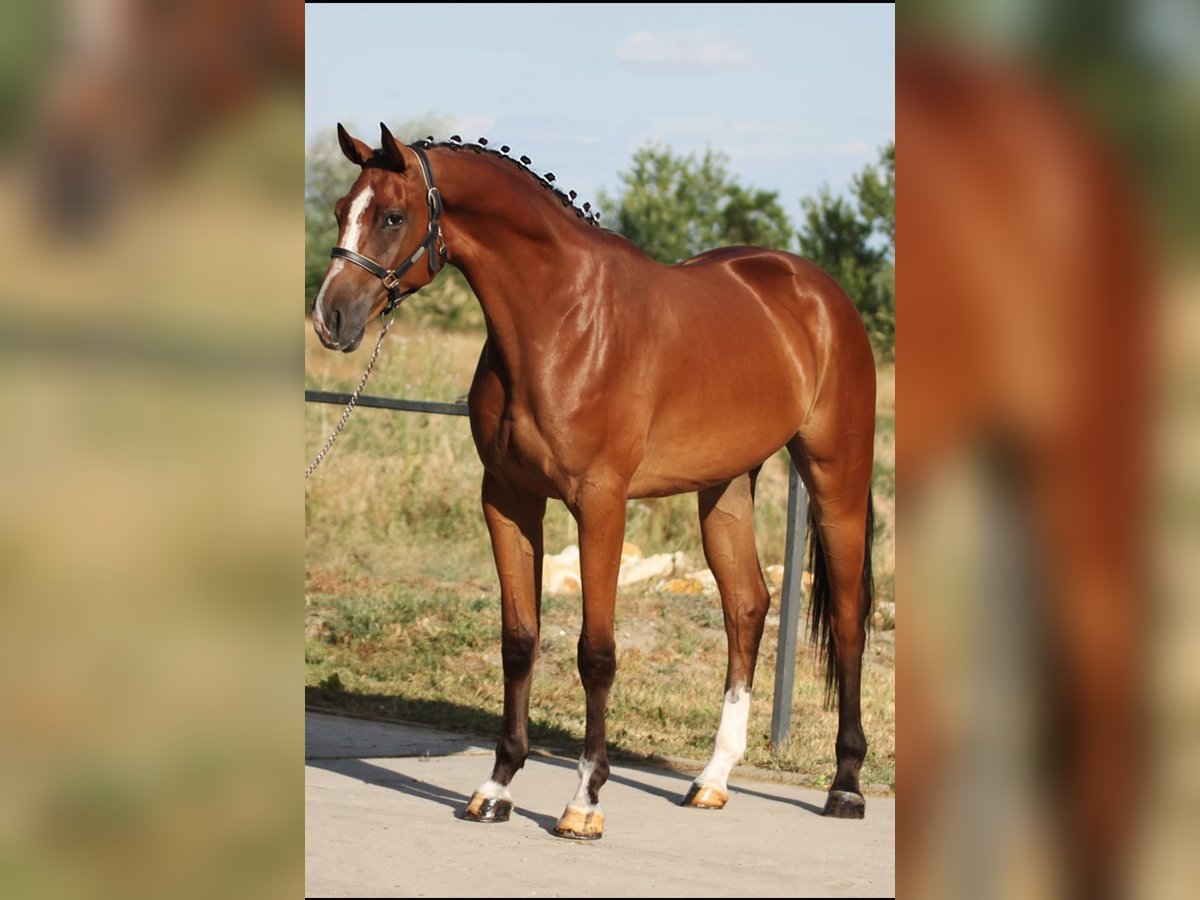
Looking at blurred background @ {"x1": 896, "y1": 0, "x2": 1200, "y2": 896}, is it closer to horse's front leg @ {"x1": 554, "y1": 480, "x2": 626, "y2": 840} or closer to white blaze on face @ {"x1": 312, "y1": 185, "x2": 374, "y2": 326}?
white blaze on face @ {"x1": 312, "y1": 185, "x2": 374, "y2": 326}

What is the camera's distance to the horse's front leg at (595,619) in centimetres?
459

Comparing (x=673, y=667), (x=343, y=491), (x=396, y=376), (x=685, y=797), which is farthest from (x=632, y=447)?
(x=396, y=376)

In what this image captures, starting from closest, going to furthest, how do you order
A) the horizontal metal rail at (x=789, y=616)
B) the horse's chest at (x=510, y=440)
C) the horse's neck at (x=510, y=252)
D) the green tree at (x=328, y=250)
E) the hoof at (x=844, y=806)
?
the horse's neck at (x=510, y=252) → the horse's chest at (x=510, y=440) → the hoof at (x=844, y=806) → the horizontal metal rail at (x=789, y=616) → the green tree at (x=328, y=250)

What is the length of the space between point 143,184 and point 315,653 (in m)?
7.34

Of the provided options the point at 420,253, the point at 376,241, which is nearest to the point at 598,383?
the point at 420,253

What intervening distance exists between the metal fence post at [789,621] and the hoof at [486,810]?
1829mm

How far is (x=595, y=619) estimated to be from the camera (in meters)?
4.75

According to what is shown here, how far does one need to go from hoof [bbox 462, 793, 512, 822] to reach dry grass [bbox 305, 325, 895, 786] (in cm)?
157

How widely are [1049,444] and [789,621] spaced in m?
5.66

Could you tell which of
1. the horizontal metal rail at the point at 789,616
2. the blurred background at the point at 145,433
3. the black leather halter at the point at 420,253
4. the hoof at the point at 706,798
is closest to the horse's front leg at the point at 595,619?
the hoof at the point at 706,798

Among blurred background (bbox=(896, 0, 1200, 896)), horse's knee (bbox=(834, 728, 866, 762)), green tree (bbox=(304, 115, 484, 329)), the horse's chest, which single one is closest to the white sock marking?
the horse's chest

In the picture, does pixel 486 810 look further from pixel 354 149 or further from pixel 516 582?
pixel 354 149

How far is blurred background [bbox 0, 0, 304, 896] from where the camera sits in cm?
85

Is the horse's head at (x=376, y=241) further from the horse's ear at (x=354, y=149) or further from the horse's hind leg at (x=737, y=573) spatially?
the horse's hind leg at (x=737, y=573)
